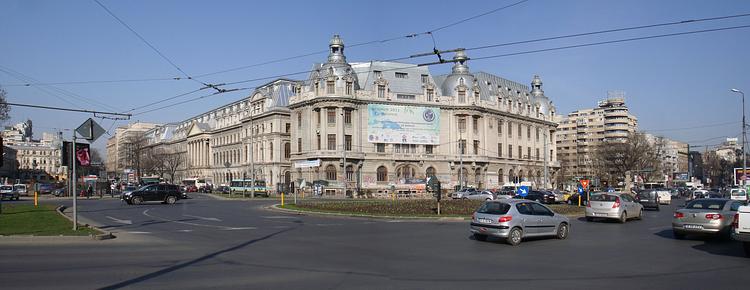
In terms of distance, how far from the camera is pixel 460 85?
90.7 metres

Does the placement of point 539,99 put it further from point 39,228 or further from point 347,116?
point 39,228

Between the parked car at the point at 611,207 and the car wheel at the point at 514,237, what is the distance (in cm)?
1149

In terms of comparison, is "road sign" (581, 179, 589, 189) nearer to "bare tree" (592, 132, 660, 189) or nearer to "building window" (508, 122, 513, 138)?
"building window" (508, 122, 513, 138)

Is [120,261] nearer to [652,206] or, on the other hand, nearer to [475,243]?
[475,243]

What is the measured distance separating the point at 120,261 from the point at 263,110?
93.3 metres

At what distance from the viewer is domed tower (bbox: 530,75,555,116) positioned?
112 meters

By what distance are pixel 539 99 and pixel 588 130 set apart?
71.5m

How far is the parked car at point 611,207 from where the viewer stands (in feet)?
91.0

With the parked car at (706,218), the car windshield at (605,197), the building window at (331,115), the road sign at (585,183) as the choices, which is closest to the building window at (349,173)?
the building window at (331,115)

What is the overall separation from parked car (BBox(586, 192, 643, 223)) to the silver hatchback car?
29.3 feet

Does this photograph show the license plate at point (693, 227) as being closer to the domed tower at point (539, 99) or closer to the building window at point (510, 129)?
the building window at point (510, 129)

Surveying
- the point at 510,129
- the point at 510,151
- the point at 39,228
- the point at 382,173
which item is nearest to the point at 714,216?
the point at 39,228

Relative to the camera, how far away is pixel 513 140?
101 meters

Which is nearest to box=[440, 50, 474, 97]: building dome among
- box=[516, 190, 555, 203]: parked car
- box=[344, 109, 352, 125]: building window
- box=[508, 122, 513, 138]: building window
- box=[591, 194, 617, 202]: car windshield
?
box=[508, 122, 513, 138]: building window
